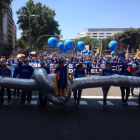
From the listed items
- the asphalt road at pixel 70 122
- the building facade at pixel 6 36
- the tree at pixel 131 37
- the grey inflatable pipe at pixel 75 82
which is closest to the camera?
the asphalt road at pixel 70 122

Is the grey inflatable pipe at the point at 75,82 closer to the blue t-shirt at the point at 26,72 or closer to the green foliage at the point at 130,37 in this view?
the blue t-shirt at the point at 26,72

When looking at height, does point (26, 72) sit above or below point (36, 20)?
below

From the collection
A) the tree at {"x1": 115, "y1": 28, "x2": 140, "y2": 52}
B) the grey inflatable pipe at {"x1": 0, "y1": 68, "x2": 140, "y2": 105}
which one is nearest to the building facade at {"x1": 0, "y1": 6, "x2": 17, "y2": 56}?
the tree at {"x1": 115, "y1": 28, "x2": 140, "y2": 52}

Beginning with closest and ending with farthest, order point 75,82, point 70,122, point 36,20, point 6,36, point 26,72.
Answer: point 70,122 → point 75,82 → point 26,72 → point 36,20 → point 6,36

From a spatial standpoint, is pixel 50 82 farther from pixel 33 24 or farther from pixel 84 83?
pixel 33 24

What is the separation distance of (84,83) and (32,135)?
220cm

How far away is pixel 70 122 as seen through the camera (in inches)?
177

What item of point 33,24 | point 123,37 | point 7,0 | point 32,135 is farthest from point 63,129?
point 123,37

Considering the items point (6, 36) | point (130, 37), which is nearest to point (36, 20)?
point (6, 36)

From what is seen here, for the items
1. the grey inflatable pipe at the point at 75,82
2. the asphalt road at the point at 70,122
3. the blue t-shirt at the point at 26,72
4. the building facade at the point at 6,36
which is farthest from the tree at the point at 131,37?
the blue t-shirt at the point at 26,72

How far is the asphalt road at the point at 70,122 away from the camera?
373 cm

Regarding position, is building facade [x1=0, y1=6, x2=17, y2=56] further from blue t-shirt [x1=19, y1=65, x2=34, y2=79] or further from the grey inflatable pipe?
the grey inflatable pipe

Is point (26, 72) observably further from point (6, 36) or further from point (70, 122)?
point (6, 36)

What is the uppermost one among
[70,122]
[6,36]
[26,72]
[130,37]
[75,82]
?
[6,36]
